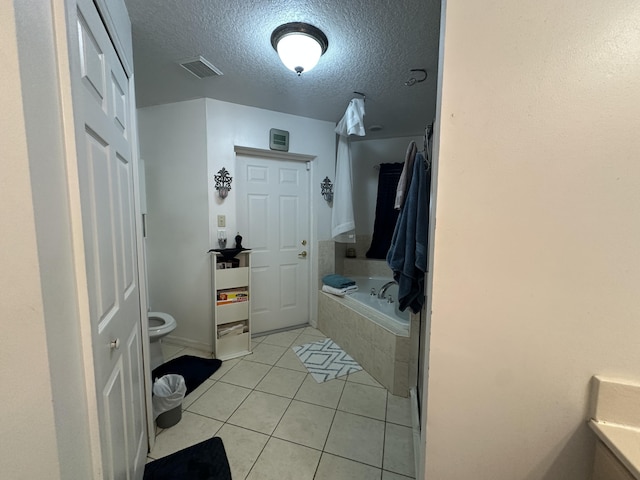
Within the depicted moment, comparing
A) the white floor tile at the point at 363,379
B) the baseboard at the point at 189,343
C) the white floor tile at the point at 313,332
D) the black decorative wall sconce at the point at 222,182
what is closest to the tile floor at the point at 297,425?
the white floor tile at the point at 363,379

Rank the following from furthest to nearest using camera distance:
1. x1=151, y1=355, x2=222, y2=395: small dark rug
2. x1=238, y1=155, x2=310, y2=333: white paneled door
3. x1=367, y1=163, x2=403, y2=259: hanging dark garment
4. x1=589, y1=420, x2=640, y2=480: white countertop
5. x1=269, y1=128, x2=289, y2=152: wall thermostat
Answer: x1=367, y1=163, x2=403, y2=259: hanging dark garment → x1=238, y1=155, x2=310, y2=333: white paneled door → x1=269, y1=128, x2=289, y2=152: wall thermostat → x1=151, y1=355, x2=222, y2=395: small dark rug → x1=589, y1=420, x2=640, y2=480: white countertop

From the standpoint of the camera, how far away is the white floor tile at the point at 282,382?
189cm

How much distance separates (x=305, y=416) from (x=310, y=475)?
0.38m

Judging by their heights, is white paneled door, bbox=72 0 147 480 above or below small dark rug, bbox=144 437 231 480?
above

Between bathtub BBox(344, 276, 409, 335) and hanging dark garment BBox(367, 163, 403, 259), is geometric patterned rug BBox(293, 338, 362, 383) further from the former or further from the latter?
hanging dark garment BBox(367, 163, 403, 259)

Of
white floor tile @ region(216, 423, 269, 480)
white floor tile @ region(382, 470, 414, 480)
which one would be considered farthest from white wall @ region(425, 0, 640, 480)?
white floor tile @ region(216, 423, 269, 480)

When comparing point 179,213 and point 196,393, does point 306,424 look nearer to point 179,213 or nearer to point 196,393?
point 196,393

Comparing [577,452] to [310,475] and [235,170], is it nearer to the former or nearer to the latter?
[310,475]

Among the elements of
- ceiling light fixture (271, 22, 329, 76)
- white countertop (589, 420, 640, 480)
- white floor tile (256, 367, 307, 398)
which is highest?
ceiling light fixture (271, 22, 329, 76)

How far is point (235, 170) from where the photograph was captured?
2.48m

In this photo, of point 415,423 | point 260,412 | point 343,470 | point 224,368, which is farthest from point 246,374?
point 415,423

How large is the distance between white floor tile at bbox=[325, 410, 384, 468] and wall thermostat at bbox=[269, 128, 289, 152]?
2.32 m

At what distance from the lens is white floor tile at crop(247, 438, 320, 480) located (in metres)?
1.27

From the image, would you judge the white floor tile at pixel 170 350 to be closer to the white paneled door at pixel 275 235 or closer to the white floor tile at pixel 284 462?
the white paneled door at pixel 275 235
